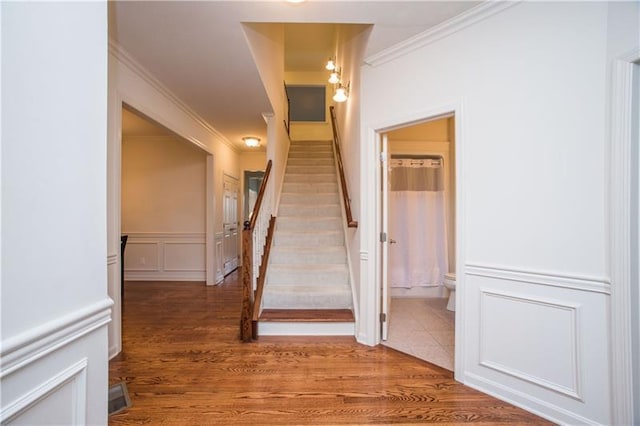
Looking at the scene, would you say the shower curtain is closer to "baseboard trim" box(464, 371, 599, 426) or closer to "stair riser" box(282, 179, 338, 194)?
"stair riser" box(282, 179, 338, 194)

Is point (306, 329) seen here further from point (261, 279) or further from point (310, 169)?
point (310, 169)

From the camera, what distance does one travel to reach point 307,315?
9.41 ft

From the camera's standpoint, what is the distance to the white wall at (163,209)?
520cm

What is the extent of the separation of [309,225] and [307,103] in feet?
14.1

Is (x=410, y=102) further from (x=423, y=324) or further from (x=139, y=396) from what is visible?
(x=139, y=396)

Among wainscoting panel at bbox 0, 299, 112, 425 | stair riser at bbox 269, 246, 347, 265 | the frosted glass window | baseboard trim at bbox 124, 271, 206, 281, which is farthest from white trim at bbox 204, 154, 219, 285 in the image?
wainscoting panel at bbox 0, 299, 112, 425

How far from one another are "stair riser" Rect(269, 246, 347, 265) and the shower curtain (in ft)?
3.20

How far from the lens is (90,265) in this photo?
993 millimetres

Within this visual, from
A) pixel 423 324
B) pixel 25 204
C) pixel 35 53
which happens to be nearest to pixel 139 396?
pixel 25 204

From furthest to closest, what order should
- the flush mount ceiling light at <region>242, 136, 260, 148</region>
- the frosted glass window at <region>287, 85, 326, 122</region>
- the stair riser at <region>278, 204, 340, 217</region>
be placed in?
the frosted glass window at <region>287, 85, 326, 122</region>
the flush mount ceiling light at <region>242, 136, 260, 148</region>
the stair riser at <region>278, 204, 340, 217</region>

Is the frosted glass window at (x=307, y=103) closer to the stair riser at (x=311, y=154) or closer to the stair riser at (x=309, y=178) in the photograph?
the stair riser at (x=311, y=154)

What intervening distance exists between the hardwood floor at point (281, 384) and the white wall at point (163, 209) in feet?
7.63

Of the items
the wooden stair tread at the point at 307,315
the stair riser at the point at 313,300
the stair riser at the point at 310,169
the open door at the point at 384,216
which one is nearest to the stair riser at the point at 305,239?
the stair riser at the point at 313,300

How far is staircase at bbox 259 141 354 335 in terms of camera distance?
110 inches
